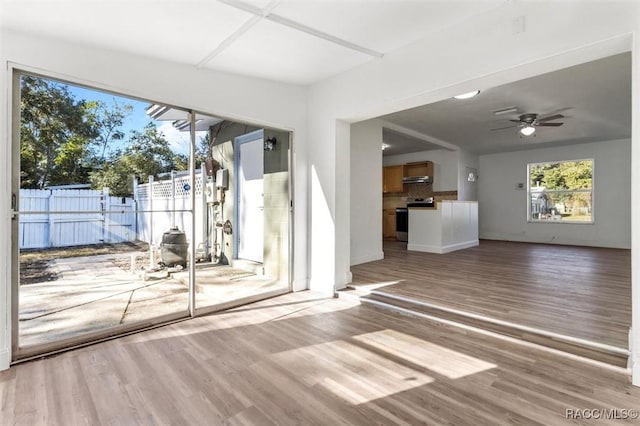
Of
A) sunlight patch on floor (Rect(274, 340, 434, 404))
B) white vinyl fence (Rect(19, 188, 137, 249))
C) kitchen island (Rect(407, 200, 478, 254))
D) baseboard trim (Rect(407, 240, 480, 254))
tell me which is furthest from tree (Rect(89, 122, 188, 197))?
baseboard trim (Rect(407, 240, 480, 254))

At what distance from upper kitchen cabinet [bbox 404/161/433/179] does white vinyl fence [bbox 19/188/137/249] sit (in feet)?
24.1

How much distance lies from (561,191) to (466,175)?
2.34m

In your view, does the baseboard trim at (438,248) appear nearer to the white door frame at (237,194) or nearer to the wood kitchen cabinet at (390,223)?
the wood kitchen cabinet at (390,223)

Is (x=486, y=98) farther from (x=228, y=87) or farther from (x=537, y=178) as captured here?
(x=537, y=178)

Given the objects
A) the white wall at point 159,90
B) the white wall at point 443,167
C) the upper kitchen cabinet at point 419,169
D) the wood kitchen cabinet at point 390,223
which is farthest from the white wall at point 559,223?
the white wall at point 159,90

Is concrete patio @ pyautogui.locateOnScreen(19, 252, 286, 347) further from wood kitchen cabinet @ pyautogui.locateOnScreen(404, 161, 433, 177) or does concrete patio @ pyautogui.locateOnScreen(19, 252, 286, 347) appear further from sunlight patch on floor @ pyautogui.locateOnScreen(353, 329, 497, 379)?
wood kitchen cabinet @ pyautogui.locateOnScreen(404, 161, 433, 177)

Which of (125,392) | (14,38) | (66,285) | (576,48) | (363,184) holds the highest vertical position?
(14,38)

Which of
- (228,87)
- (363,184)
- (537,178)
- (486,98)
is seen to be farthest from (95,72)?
(537,178)

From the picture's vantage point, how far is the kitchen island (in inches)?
260

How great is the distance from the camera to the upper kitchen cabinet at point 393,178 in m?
9.04

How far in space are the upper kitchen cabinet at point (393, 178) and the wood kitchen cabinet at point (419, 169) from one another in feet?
0.67

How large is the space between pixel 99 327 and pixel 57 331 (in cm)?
29

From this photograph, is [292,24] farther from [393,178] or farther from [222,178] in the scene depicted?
[393,178]

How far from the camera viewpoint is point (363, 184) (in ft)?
18.6
